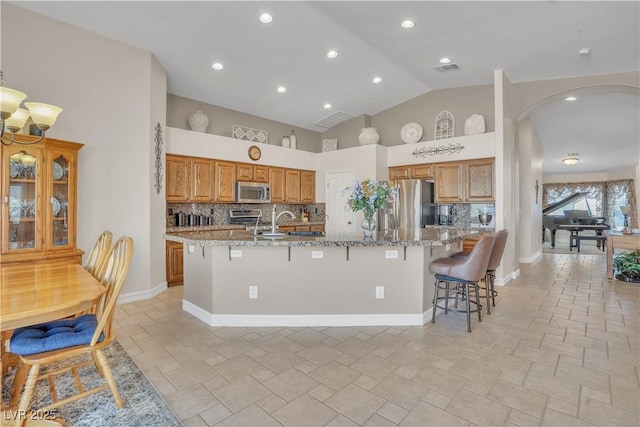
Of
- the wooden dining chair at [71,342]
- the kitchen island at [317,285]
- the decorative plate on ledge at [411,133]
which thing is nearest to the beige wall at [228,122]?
the decorative plate on ledge at [411,133]

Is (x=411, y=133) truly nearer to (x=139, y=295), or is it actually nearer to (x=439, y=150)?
(x=439, y=150)

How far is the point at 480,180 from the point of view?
5.65 meters

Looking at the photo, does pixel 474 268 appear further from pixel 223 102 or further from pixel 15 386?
pixel 223 102

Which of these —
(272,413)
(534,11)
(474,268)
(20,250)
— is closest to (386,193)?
(474,268)

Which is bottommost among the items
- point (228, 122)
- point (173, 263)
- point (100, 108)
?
point (173, 263)

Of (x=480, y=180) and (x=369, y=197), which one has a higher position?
(x=480, y=180)

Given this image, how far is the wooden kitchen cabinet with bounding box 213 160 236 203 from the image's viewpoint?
5.75m

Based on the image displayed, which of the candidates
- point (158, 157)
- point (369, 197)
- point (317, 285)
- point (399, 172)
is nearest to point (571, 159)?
point (399, 172)

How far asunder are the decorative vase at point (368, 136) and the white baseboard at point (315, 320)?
425 cm

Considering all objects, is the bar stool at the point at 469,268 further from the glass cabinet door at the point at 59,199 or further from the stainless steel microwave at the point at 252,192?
the glass cabinet door at the point at 59,199

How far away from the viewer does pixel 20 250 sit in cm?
327

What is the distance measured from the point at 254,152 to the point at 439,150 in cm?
347

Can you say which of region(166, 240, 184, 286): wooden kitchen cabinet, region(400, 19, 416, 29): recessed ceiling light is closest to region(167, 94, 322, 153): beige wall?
region(166, 240, 184, 286): wooden kitchen cabinet

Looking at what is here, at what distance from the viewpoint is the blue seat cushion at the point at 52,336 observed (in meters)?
1.79
